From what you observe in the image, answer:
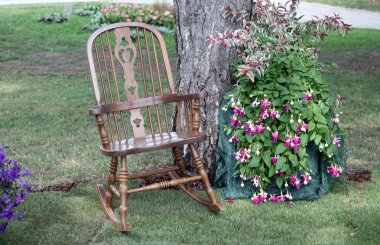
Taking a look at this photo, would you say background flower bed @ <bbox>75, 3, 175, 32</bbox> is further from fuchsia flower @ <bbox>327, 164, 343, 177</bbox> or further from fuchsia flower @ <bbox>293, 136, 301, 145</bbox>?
fuchsia flower @ <bbox>293, 136, 301, 145</bbox>

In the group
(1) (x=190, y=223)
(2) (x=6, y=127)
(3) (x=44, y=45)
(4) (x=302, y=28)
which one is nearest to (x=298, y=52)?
(4) (x=302, y=28)

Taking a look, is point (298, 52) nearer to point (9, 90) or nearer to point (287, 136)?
point (287, 136)

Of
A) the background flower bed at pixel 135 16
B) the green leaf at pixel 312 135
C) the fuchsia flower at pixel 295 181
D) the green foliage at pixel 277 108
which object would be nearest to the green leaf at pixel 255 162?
the green foliage at pixel 277 108

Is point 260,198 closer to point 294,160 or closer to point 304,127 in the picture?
point 294,160

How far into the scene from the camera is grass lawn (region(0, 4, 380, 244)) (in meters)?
4.09

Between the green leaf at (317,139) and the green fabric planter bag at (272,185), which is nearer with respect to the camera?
the green leaf at (317,139)

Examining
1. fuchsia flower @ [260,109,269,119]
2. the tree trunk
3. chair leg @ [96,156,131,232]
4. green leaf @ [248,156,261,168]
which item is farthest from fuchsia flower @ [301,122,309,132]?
chair leg @ [96,156,131,232]

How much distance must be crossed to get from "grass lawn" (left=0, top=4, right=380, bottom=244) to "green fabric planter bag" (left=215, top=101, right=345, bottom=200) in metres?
0.08

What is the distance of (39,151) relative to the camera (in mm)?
5965

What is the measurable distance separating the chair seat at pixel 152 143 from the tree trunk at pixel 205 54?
391mm

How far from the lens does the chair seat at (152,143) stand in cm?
416

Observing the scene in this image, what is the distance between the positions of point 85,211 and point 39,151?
162 centimetres

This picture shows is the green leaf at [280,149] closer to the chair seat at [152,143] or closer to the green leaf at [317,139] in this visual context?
the green leaf at [317,139]

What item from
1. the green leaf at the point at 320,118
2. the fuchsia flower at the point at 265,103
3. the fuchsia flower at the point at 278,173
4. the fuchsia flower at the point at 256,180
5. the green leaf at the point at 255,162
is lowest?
the fuchsia flower at the point at 256,180
